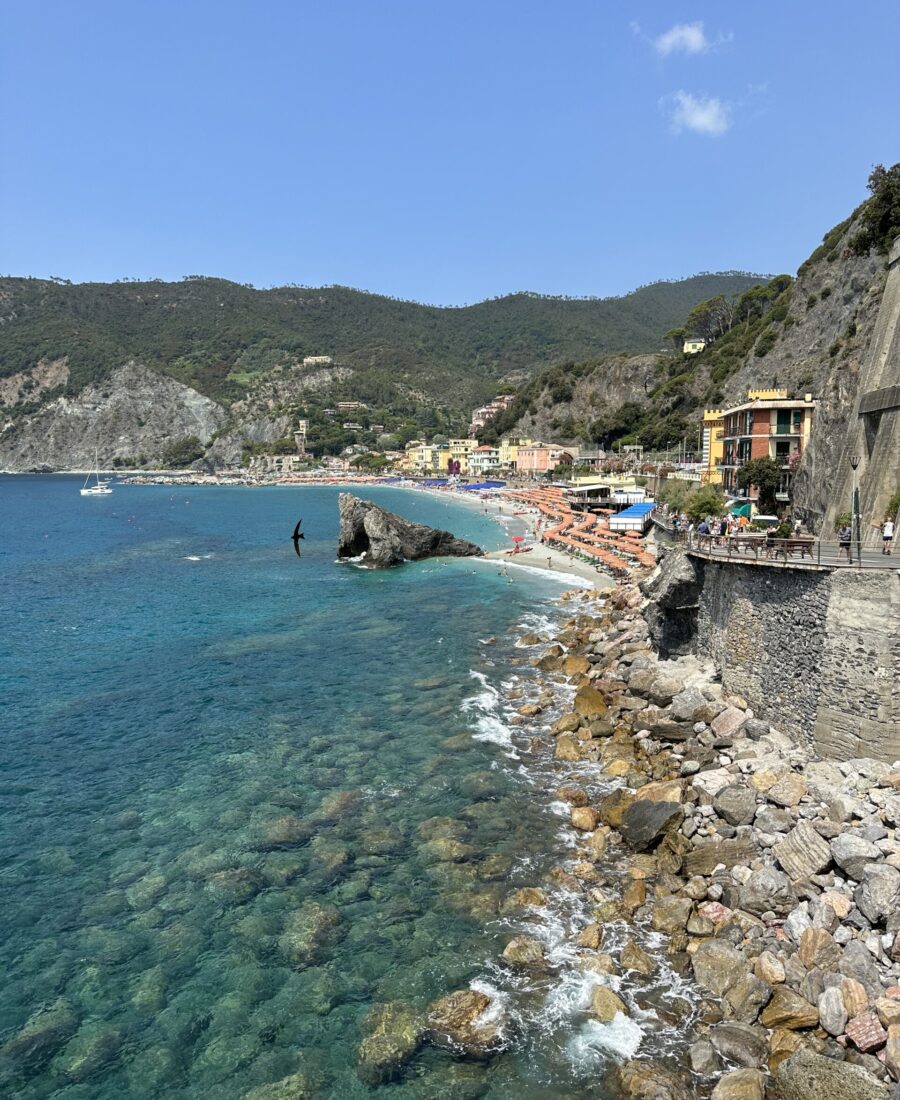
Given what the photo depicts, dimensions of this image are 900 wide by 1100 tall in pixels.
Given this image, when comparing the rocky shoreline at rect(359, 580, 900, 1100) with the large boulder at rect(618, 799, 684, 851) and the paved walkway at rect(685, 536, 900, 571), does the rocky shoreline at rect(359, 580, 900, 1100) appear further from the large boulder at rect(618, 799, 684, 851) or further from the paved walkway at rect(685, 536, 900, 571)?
the paved walkway at rect(685, 536, 900, 571)

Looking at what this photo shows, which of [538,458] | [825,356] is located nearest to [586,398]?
[538,458]

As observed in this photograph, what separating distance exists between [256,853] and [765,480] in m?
36.5

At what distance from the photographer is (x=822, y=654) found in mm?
16125

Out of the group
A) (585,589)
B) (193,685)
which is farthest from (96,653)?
(585,589)

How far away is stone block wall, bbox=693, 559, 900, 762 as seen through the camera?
14789 millimetres

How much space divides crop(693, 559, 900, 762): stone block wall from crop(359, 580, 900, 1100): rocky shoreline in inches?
22.6

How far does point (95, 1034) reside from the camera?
10461 mm

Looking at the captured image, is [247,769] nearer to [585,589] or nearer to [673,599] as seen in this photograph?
[673,599]

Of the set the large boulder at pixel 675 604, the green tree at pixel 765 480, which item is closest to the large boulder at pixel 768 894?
the large boulder at pixel 675 604

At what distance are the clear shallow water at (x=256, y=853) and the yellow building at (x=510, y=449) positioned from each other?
117571 mm

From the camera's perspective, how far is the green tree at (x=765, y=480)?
40.6 m

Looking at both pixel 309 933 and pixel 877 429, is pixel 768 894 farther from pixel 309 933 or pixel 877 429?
pixel 877 429

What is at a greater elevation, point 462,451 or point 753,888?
point 462,451

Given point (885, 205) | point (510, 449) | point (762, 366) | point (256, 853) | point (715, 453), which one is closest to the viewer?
point (256, 853)
